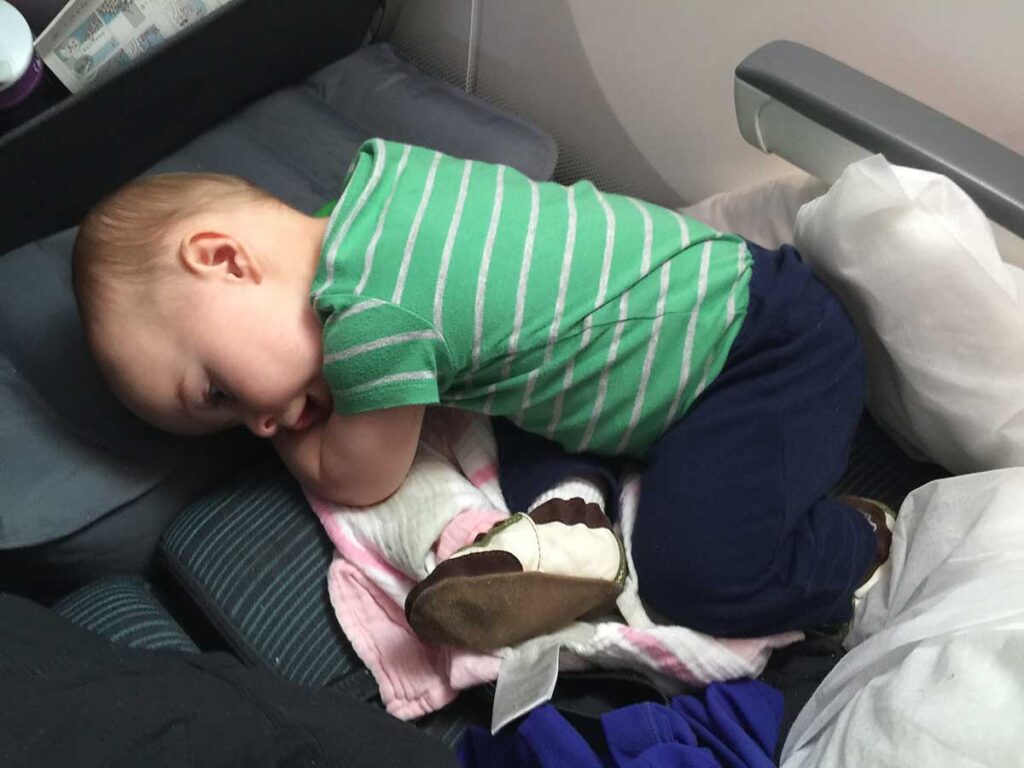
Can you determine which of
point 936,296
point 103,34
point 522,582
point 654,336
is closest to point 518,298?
point 654,336

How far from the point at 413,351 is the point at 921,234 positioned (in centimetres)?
46

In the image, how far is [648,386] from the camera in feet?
2.86

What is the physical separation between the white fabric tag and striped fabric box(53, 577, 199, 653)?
29cm

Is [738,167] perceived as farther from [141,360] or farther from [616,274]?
[141,360]

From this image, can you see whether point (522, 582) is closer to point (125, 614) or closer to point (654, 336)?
point (654, 336)

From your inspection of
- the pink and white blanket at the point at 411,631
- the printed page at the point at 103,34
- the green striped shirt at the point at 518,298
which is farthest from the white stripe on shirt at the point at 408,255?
the printed page at the point at 103,34

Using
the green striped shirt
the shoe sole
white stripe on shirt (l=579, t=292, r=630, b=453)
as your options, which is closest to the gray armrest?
the green striped shirt

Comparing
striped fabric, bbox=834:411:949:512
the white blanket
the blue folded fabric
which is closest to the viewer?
the white blanket

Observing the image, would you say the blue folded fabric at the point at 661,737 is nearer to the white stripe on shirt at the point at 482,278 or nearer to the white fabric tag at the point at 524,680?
the white fabric tag at the point at 524,680

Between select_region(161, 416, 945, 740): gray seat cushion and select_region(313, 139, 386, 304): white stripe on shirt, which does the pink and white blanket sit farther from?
select_region(313, 139, 386, 304): white stripe on shirt

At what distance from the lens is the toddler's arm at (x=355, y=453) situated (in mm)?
854

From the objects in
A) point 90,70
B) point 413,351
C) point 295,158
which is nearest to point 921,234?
point 413,351

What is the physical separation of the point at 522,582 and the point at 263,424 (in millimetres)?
297

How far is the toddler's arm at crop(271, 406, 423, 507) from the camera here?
85 cm
